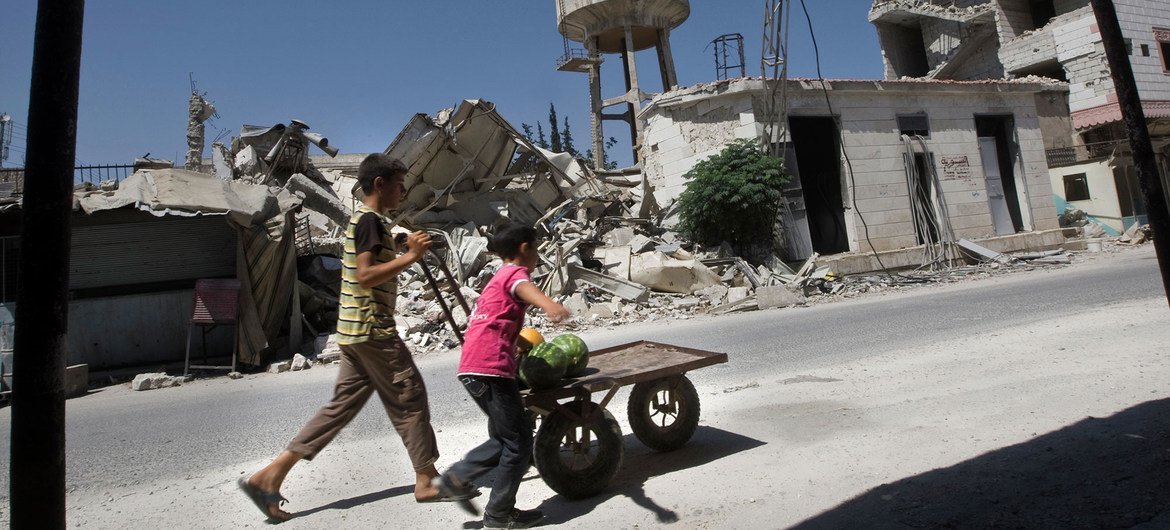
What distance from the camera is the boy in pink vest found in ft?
10.3

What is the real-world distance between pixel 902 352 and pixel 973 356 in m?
0.67

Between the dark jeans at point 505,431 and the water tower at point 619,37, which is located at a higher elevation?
the water tower at point 619,37

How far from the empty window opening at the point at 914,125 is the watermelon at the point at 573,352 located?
1688cm

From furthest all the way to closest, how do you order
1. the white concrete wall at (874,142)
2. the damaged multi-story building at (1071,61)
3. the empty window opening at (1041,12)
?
the empty window opening at (1041,12), the damaged multi-story building at (1071,61), the white concrete wall at (874,142)

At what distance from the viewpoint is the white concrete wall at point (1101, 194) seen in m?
22.4

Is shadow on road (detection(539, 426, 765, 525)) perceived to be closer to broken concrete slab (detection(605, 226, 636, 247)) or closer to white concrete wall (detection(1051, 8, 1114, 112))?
broken concrete slab (detection(605, 226, 636, 247))

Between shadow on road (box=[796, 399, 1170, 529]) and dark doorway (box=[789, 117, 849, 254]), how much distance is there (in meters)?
14.4

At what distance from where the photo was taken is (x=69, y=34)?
1753mm

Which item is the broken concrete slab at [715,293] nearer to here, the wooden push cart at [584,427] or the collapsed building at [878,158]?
the collapsed building at [878,158]

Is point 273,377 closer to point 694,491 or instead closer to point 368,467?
point 368,467

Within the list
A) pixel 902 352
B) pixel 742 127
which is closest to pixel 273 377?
pixel 902 352

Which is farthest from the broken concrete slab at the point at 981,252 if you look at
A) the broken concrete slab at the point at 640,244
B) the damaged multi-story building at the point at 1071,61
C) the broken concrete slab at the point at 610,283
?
the broken concrete slab at the point at 610,283

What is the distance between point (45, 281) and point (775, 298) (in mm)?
11434

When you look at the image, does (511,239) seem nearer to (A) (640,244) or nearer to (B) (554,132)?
(A) (640,244)
